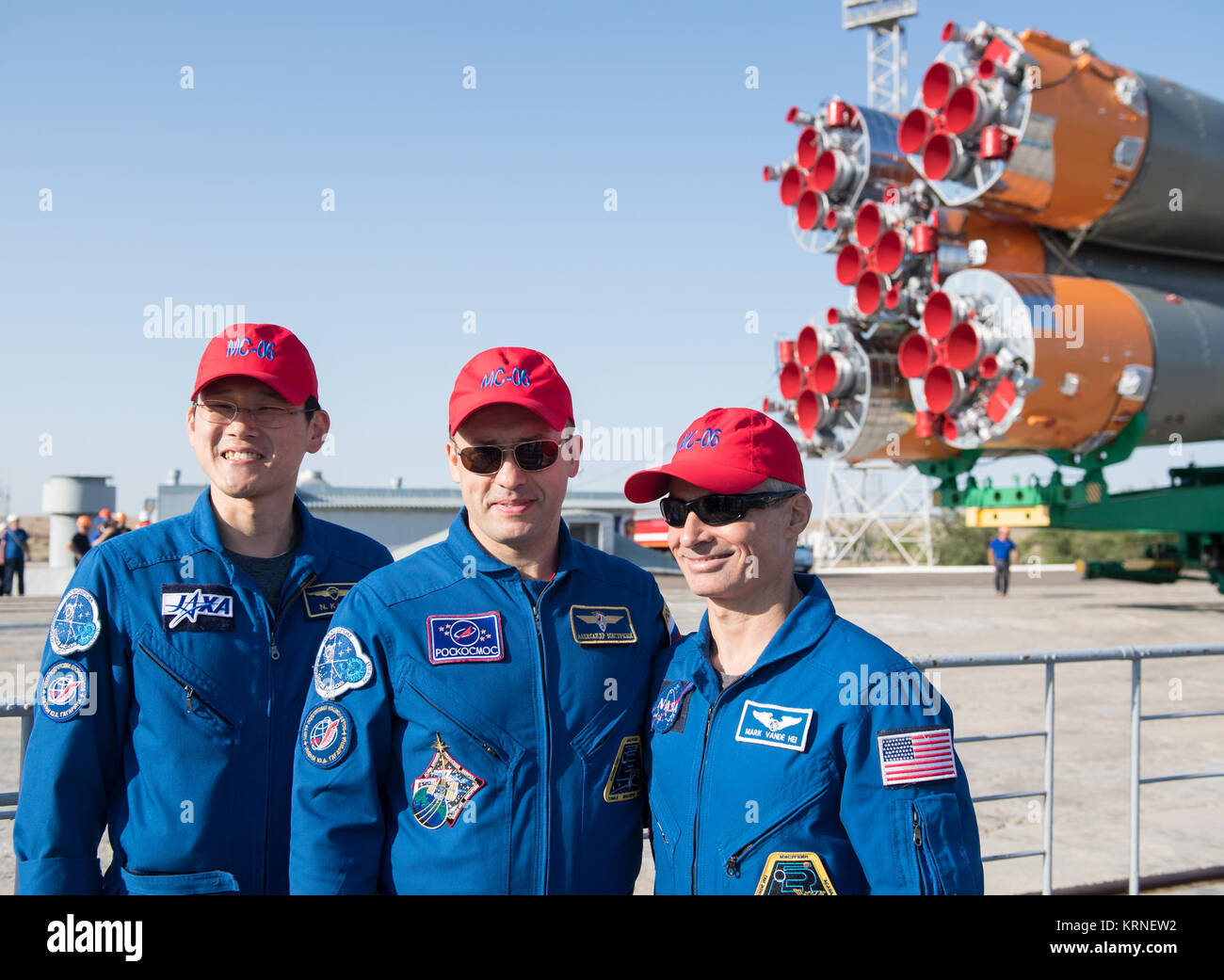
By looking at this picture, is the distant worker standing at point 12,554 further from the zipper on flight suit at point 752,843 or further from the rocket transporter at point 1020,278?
the zipper on flight suit at point 752,843

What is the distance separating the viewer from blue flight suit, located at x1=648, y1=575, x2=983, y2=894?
6.76 ft

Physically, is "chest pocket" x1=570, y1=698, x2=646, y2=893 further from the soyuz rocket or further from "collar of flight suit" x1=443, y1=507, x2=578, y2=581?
the soyuz rocket

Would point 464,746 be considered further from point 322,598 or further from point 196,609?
point 196,609

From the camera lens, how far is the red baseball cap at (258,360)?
2676mm

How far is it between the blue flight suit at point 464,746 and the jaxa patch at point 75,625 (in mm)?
644

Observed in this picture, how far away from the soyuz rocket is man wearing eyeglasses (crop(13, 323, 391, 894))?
13601 millimetres

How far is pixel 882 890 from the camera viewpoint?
2059mm

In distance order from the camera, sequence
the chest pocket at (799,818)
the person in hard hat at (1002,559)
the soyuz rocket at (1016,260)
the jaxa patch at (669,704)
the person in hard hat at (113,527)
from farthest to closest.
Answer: the person in hard hat at (1002,559) → the person in hard hat at (113,527) → the soyuz rocket at (1016,260) → the jaxa patch at (669,704) → the chest pocket at (799,818)

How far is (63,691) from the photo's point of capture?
2420 millimetres

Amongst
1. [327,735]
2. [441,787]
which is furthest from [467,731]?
[327,735]

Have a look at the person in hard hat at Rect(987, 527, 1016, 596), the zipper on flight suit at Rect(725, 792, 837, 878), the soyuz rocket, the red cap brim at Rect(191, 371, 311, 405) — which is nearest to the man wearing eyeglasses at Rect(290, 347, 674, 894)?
the zipper on flight suit at Rect(725, 792, 837, 878)

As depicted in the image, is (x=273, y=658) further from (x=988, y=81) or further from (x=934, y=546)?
(x=934, y=546)

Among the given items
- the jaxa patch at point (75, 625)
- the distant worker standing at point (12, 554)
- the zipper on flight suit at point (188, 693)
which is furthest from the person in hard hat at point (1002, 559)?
the jaxa patch at point (75, 625)

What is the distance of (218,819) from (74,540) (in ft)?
64.5
